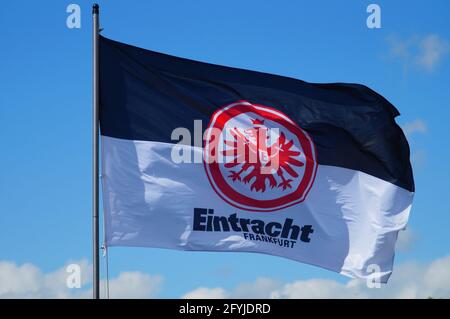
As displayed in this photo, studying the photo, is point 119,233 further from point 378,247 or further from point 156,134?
point 378,247

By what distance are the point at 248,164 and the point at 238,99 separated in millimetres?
1461

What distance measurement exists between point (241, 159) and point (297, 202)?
4.74 feet

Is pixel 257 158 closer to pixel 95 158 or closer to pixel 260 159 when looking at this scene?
pixel 260 159

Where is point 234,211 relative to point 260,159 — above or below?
below

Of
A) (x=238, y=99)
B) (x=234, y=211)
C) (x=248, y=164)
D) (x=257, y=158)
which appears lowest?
(x=234, y=211)

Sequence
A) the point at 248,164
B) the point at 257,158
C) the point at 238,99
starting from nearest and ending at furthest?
1. the point at 248,164
2. the point at 257,158
3. the point at 238,99

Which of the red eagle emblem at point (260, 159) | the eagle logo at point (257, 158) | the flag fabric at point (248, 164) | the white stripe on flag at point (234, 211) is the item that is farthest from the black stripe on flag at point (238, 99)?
the red eagle emblem at point (260, 159)

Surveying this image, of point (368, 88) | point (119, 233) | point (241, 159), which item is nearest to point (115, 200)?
point (119, 233)

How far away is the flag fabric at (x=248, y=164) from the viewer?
21.0 m

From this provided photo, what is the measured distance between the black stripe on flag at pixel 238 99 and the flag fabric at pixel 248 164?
0.02 metres

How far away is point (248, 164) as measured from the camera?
2205 centimetres

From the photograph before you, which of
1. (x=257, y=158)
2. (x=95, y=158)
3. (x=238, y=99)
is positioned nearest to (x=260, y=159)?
(x=257, y=158)

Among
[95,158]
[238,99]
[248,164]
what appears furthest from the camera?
[238,99]

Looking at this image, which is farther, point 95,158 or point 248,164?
point 248,164
